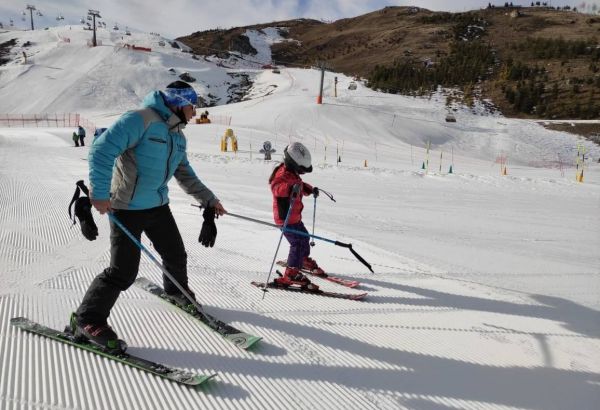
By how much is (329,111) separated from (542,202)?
2214cm

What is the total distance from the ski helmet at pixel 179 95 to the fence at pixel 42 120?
117 ft

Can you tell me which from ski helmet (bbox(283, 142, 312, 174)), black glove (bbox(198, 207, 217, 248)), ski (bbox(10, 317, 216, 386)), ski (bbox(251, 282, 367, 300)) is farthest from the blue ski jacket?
ski (bbox(251, 282, 367, 300))

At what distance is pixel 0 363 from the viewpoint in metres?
2.64

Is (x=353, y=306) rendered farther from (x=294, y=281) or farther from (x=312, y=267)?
(x=312, y=267)

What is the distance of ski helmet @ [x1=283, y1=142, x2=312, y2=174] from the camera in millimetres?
4242

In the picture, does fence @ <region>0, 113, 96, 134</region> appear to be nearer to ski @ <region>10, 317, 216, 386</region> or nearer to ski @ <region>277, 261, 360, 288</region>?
ski @ <region>277, 261, 360, 288</region>

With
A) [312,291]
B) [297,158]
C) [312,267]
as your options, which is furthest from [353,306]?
[297,158]

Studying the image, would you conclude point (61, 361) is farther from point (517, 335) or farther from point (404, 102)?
point (404, 102)

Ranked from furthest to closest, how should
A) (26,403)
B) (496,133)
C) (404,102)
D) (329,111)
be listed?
1. (404,102)
2. (329,111)
3. (496,133)
4. (26,403)

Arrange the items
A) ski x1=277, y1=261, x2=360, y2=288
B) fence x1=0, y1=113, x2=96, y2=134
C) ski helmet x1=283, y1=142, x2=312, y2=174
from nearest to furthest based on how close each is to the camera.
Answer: ski helmet x1=283, y1=142, x2=312, y2=174 < ski x1=277, y1=261, x2=360, y2=288 < fence x1=0, y1=113, x2=96, y2=134

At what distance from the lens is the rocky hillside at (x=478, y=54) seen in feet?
116

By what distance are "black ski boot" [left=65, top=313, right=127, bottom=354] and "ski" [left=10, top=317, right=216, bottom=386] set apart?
2cm

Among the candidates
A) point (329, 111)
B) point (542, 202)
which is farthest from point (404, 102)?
point (542, 202)

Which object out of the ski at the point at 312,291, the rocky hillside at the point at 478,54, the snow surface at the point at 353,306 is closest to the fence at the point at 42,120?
the snow surface at the point at 353,306
